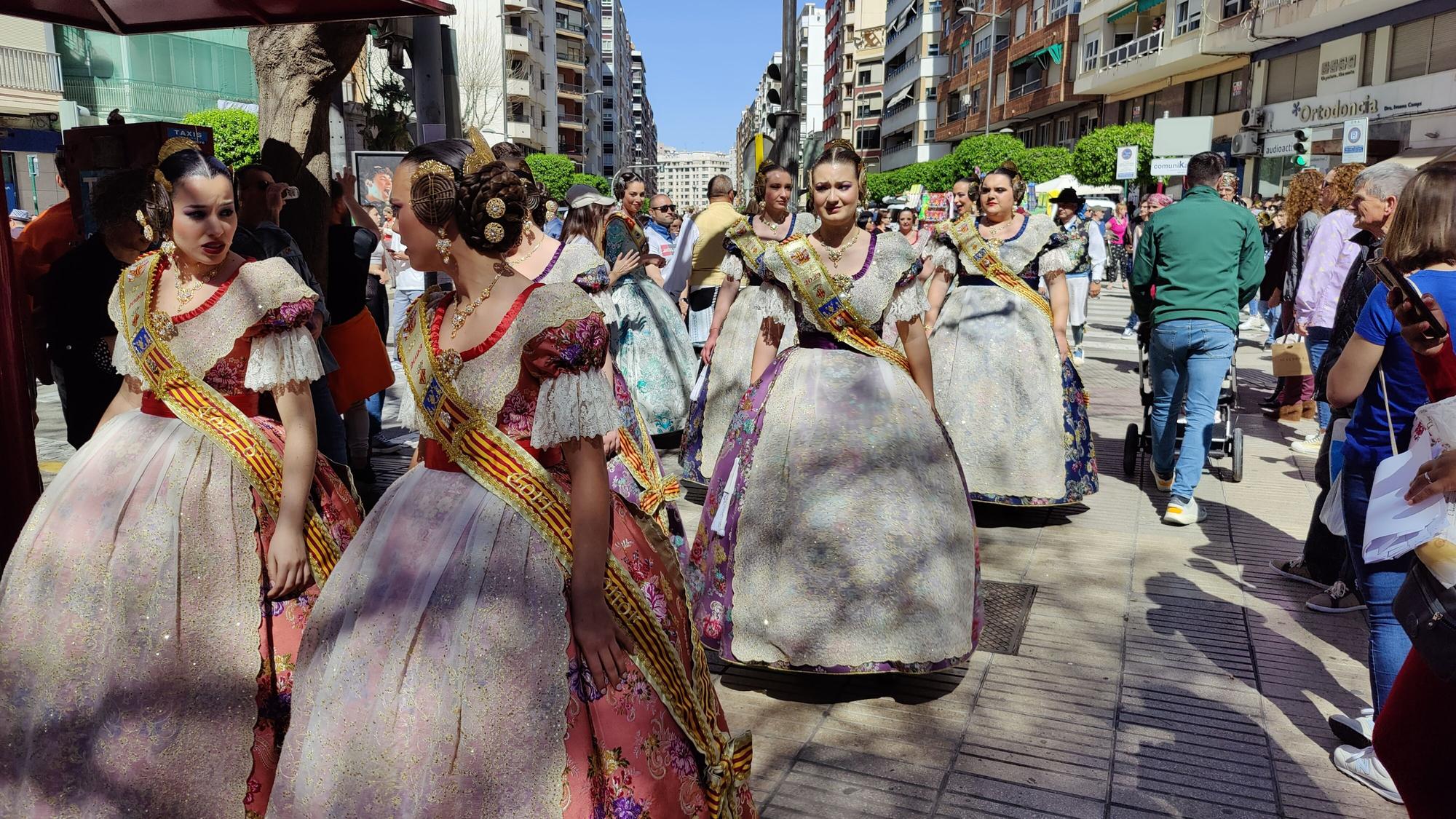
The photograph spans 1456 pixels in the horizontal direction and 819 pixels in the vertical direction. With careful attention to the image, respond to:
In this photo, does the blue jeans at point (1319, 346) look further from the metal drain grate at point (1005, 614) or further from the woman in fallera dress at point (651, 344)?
the woman in fallera dress at point (651, 344)

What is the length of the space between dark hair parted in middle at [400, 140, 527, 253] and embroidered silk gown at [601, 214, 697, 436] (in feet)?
18.8

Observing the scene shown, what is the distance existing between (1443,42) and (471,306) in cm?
2766

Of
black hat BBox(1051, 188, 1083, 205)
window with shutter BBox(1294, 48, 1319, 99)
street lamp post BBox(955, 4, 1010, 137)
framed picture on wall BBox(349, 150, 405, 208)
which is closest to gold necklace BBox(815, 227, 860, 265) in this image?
framed picture on wall BBox(349, 150, 405, 208)

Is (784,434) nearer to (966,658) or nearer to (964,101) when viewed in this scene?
(966,658)

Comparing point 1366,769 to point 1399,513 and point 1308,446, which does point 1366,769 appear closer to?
point 1399,513

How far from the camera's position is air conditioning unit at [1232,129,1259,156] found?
30.8 meters

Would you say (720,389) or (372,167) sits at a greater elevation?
(372,167)

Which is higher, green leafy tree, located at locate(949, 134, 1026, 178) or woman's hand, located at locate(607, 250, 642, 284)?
green leafy tree, located at locate(949, 134, 1026, 178)

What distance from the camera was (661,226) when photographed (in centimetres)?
977

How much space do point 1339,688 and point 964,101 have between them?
200ft

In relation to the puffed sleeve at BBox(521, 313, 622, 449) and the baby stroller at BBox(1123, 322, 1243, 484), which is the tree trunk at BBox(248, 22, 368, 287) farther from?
the baby stroller at BBox(1123, 322, 1243, 484)

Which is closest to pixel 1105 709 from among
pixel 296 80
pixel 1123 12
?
pixel 296 80

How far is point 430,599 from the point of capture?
229cm

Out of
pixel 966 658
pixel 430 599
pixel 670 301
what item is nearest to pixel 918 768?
pixel 966 658
